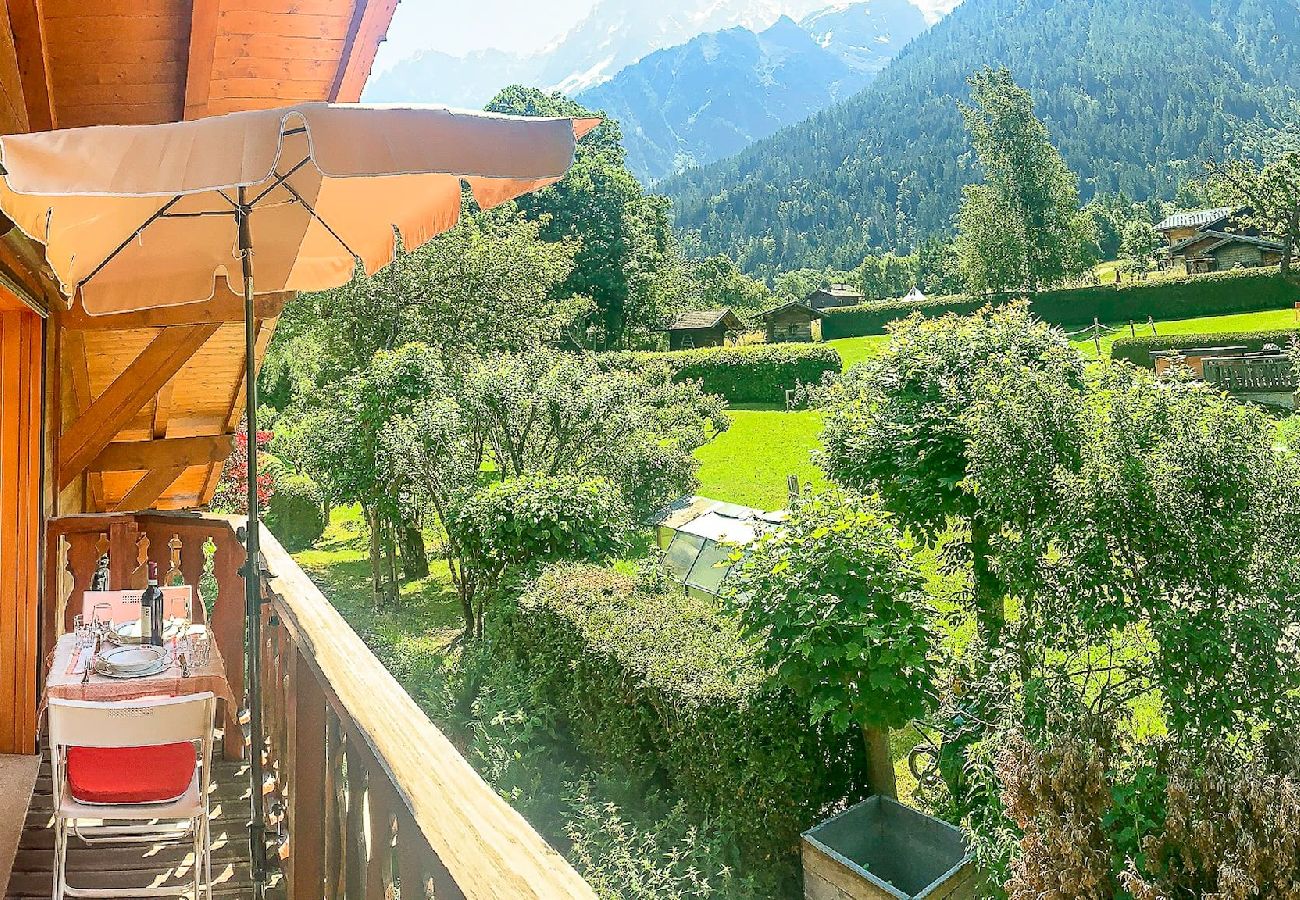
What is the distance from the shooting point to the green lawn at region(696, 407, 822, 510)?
16.5 m

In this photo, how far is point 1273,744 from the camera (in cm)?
426

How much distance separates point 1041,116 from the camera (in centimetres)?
12600

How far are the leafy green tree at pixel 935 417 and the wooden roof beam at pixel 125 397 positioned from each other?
16.3ft

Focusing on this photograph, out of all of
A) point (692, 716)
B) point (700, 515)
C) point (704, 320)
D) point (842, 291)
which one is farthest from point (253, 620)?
point (842, 291)

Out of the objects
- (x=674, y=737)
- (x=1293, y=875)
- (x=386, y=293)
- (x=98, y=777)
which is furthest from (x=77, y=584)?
(x=386, y=293)

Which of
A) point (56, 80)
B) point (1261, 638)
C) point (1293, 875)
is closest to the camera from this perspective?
point (1293, 875)

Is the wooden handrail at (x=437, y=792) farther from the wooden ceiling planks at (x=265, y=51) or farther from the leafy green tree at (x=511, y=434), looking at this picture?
the leafy green tree at (x=511, y=434)

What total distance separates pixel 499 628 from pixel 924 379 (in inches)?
175

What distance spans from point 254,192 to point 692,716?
3.99 metres

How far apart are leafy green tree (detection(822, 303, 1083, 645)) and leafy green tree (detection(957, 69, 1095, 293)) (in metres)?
33.2

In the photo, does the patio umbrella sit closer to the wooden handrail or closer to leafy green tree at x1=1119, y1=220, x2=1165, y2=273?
the wooden handrail

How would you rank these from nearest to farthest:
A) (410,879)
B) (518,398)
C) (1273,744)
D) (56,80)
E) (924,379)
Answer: (410,879)
(56,80)
(1273,744)
(924,379)
(518,398)

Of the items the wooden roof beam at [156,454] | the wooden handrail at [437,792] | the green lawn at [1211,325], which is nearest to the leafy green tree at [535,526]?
the wooden roof beam at [156,454]

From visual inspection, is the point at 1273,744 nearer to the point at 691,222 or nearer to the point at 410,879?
the point at 410,879
